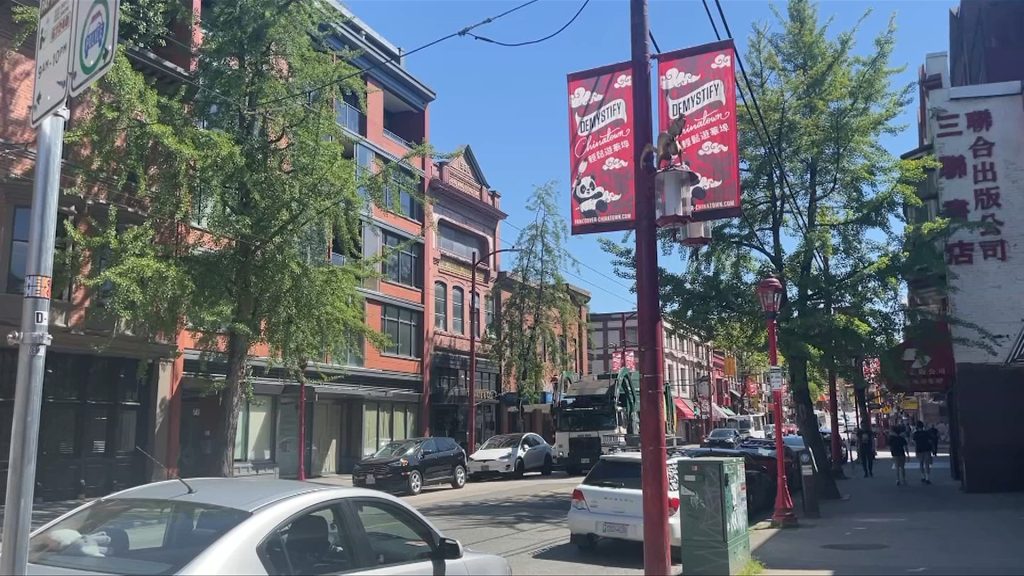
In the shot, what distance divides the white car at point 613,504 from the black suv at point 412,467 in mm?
11221

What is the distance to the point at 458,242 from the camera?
131ft

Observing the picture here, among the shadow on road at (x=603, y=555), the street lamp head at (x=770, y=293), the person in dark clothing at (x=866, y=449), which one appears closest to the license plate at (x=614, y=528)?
the shadow on road at (x=603, y=555)

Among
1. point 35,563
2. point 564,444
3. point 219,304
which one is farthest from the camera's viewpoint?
point 564,444

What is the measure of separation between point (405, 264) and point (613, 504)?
81.4 ft

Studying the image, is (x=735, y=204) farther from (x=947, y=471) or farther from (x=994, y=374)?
(x=947, y=471)

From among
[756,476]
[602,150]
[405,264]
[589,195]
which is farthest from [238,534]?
[405,264]

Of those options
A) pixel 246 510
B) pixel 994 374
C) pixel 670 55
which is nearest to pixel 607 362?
pixel 994 374

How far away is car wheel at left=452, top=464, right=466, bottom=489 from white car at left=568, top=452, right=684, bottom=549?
13346mm

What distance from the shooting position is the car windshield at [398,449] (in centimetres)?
2340

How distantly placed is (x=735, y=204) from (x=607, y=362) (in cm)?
5872

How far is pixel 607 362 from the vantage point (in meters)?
66.9

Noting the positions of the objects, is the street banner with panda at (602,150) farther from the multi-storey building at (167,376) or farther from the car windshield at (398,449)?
the car windshield at (398,449)

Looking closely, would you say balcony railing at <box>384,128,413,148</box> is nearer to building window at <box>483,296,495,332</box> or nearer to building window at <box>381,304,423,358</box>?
building window at <box>381,304,423,358</box>

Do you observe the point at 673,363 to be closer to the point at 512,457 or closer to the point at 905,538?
the point at 512,457
